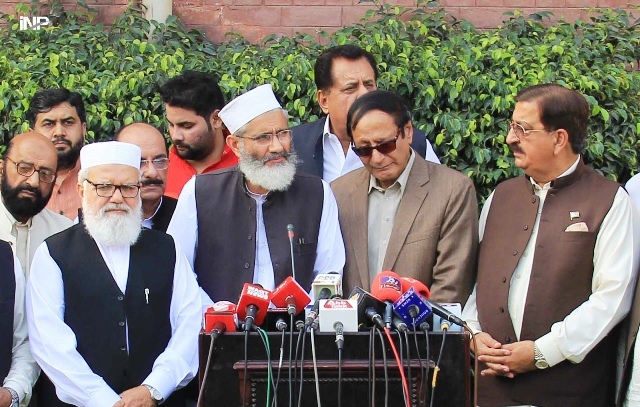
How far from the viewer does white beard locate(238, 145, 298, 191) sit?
4.82 meters

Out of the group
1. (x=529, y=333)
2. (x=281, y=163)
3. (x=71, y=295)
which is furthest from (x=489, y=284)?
(x=71, y=295)

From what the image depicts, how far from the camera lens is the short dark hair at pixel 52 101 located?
6008mm

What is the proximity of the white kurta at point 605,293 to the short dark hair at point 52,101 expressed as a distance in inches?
118

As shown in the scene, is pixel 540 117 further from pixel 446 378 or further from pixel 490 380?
pixel 446 378

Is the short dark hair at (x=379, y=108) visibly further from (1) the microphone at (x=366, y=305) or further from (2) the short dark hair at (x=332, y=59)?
(1) the microphone at (x=366, y=305)

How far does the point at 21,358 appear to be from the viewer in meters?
4.48

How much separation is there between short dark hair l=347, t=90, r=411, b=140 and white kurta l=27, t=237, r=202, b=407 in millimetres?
1023

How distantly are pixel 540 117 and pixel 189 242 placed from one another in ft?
5.55

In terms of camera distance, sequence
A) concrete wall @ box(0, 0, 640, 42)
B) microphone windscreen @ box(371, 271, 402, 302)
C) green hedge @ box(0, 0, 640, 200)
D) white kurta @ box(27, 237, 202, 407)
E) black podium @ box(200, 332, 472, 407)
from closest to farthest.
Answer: black podium @ box(200, 332, 472, 407), microphone windscreen @ box(371, 271, 402, 302), white kurta @ box(27, 237, 202, 407), green hedge @ box(0, 0, 640, 200), concrete wall @ box(0, 0, 640, 42)

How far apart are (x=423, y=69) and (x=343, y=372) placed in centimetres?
368

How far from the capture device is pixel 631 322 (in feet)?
15.0

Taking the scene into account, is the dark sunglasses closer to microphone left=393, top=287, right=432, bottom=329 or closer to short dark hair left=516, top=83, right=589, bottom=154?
short dark hair left=516, top=83, right=589, bottom=154

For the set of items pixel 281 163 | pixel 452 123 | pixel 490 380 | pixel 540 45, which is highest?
pixel 540 45

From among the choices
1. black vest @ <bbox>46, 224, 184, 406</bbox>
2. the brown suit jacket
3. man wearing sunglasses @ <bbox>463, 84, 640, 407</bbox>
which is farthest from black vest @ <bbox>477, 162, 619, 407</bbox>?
black vest @ <bbox>46, 224, 184, 406</bbox>
